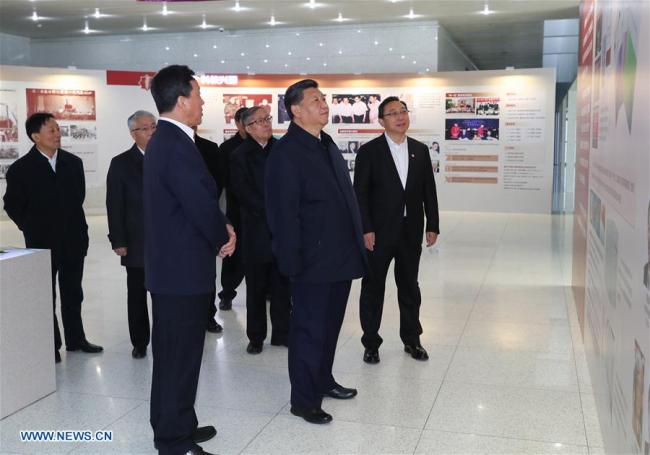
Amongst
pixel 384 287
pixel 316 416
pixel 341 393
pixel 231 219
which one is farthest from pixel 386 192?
pixel 231 219

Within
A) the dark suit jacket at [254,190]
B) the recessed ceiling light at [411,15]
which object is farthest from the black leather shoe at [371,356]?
the recessed ceiling light at [411,15]

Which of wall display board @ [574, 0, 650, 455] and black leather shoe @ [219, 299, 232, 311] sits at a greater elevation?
wall display board @ [574, 0, 650, 455]

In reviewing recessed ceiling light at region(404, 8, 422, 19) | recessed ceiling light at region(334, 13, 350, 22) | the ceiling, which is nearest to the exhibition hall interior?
the ceiling

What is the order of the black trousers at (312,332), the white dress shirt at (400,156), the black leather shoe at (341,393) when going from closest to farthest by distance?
the black trousers at (312,332) → the black leather shoe at (341,393) → the white dress shirt at (400,156)

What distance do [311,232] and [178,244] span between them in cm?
75

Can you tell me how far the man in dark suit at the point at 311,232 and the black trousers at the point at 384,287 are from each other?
35.3 inches

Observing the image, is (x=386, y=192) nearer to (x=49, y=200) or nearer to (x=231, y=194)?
(x=231, y=194)

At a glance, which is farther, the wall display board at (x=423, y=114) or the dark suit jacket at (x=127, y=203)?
the wall display board at (x=423, y=114)

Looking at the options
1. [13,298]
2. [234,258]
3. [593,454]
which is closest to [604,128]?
[593,454]

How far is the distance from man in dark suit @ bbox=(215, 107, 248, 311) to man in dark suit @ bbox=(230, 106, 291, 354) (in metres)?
0.84

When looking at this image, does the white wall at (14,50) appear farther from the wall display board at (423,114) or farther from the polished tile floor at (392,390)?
the polished tile floor at (392,390)

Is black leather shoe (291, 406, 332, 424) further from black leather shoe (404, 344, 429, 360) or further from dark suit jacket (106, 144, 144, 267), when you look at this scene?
dark suit jacket (106, 144, 144, 267)

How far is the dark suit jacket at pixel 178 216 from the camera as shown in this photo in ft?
9.84

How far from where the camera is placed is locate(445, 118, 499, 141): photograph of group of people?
14750 mm
